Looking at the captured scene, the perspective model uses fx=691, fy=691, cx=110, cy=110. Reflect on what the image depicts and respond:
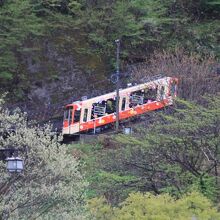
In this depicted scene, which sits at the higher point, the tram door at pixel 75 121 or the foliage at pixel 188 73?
the foliage at pixel 188 73

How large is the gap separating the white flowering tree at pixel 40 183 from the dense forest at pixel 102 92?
0.11 ft

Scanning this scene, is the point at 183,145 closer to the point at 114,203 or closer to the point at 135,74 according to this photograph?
the point at 114,203

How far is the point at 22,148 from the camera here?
19.9 metres

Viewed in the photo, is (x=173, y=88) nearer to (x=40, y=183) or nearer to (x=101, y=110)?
(x=101, y=110)

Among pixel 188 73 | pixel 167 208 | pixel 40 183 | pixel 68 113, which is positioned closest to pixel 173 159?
pixel 40 183

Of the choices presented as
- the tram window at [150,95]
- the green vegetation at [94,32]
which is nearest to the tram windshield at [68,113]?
the tram window at [150,95]

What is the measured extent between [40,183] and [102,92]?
2377cm

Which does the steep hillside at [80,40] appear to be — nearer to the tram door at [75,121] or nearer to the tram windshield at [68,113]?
the tram windshield at [68,113]

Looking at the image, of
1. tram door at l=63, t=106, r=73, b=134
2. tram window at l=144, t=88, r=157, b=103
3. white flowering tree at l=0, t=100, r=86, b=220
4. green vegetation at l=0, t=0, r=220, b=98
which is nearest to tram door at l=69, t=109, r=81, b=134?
tram door at l=63, t=106, r=73, b=134

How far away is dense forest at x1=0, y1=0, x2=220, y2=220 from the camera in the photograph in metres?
18.9

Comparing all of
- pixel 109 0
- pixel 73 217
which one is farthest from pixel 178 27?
pixel 73 217

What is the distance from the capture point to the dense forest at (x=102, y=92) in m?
18.9

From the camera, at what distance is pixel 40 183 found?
1930 centimetres

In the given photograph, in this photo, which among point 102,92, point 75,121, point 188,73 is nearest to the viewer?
point 188,73
